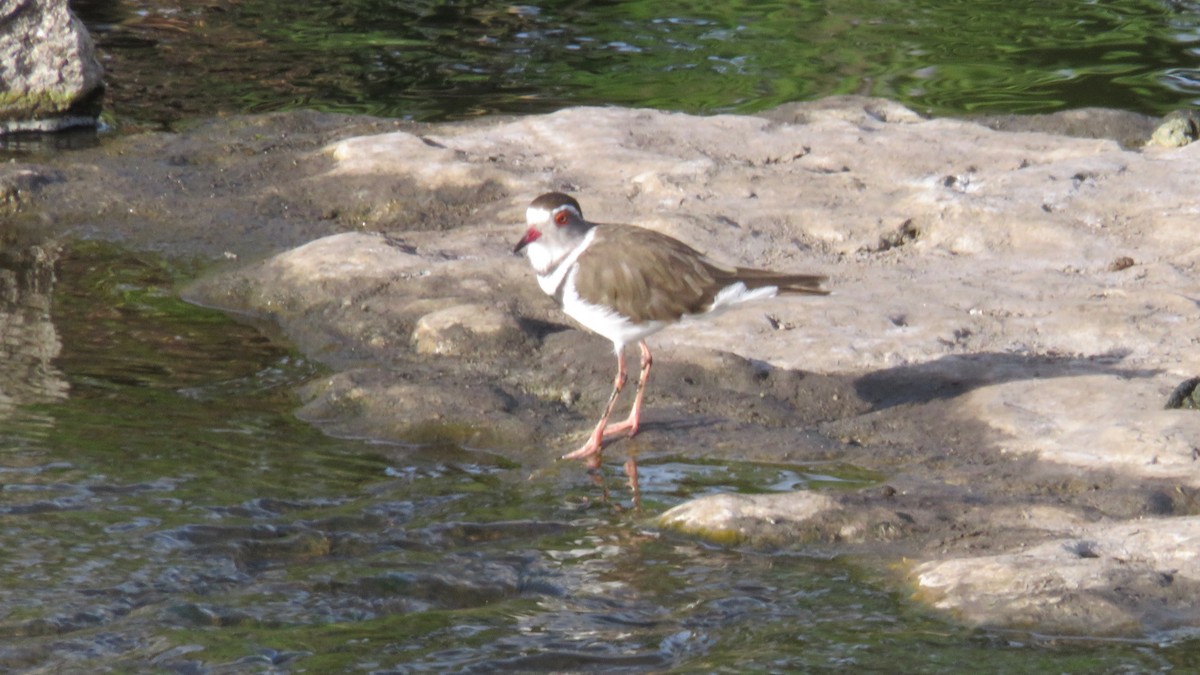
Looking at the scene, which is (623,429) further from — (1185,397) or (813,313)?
(1185,397)

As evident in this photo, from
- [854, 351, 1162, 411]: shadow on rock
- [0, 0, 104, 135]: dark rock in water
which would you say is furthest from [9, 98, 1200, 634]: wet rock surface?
[0, 0, 104, 135]: dark rock in water

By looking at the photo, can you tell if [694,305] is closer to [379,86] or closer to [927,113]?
[927,113]

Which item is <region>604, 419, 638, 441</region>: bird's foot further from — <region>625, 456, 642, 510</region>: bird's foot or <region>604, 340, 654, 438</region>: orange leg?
<region>625, 456, 642, 510</region>: bird's foot

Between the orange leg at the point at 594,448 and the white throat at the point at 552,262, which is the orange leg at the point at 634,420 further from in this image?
the white throat at the point at 552,262

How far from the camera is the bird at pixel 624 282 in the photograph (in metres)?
7.06

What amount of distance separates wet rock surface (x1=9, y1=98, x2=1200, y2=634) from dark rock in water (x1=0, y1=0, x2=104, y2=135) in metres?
0.96

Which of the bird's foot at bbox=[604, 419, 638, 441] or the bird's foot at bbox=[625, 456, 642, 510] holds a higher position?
the bird's foot at bbox=[604, 419, 638, 441]

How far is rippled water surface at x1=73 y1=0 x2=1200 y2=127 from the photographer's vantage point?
46.7 ft

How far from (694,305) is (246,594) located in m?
2.61

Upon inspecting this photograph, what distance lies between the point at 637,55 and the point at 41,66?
6024 millimetres

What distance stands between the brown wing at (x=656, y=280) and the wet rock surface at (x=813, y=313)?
0.58 meters

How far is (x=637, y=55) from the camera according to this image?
52.3 ft

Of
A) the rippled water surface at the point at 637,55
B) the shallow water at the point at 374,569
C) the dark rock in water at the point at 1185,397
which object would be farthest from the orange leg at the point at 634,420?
the rippled water surface at the point at 637,55

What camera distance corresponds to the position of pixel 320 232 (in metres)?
10.1
